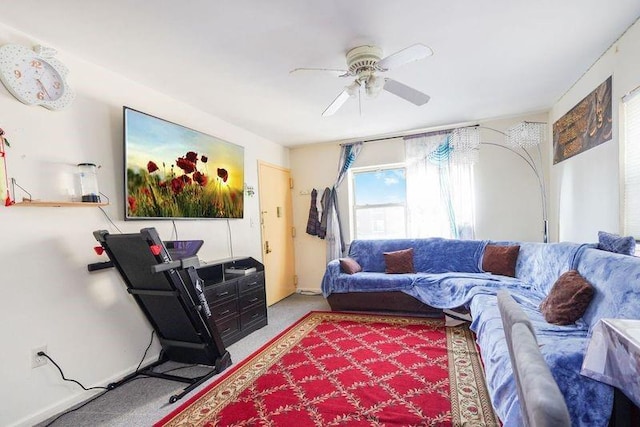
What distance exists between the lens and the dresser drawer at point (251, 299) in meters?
3.30

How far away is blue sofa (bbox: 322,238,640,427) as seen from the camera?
1414 mm

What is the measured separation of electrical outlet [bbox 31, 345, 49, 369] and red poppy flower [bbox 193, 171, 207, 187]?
5.78 feet

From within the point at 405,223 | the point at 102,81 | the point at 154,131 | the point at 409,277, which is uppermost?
the point at 102,81

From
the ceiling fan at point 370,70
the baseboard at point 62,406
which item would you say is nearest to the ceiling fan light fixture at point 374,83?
the ceiling fan at point 370,70

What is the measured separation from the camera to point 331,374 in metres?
2.38

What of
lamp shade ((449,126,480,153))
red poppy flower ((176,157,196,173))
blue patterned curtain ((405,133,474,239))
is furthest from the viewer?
blue patterned curtain ((405,133,474,239))

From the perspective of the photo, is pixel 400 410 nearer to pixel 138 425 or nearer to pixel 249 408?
pixel 249 408

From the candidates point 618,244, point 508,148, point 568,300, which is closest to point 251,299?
point 568,300

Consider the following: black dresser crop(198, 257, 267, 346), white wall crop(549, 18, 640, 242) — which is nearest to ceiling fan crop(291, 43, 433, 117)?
white wall crop(549, 18, 640, 242)

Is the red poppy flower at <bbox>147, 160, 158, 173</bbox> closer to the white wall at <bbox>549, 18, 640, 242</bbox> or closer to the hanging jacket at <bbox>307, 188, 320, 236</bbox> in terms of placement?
the hanging jacket at <bbox>307, 188, 320, 236</bbox>

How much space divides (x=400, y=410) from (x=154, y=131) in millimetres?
2872

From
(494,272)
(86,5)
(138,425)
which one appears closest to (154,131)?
(86,5)

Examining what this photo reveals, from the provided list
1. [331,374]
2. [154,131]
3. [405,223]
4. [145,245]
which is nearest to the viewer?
[145,245]

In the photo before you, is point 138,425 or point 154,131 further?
point 154,131
